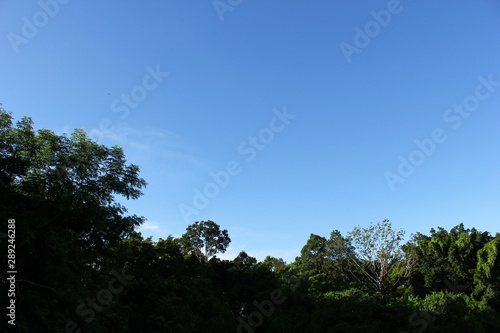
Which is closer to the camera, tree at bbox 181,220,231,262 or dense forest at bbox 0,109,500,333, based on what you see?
dense forest at bbox 0,109,500,333

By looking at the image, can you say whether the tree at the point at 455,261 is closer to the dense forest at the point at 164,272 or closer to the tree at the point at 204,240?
the dense forest at the point at 164,272

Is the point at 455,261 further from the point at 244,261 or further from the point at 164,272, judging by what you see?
the point at 164,272

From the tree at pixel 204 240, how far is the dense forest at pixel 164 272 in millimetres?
74

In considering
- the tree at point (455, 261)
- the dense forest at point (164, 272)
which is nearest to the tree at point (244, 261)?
the dense forest at point (164, 272)

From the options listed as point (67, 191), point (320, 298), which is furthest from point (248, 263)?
point (67, 191)

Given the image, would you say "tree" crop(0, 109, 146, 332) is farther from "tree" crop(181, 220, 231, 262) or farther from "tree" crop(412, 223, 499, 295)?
"tree" crop(412, 223, 499, 295)

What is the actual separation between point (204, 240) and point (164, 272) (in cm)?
737

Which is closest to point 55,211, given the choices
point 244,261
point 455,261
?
point 244,261

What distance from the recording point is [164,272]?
21109mm

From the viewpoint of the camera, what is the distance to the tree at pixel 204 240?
27859mm

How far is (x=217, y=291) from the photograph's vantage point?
22.7 meters

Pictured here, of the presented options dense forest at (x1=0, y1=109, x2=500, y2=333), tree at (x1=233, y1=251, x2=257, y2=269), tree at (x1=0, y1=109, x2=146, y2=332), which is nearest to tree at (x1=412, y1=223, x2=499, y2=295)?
dense forest at (x1=0, y1=109, x2=500, y2=333)

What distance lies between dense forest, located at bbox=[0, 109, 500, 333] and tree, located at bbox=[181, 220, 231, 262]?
2.9 inches

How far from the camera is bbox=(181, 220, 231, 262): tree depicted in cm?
2786
